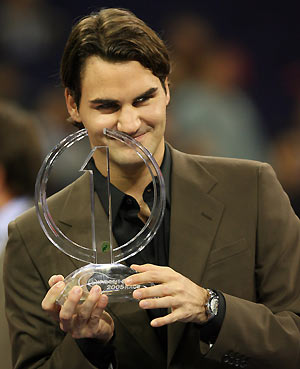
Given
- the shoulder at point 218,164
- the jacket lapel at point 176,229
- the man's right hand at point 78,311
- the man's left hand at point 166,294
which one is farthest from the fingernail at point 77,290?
→ the shoulder at point 218,164

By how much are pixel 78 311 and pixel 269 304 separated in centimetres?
53

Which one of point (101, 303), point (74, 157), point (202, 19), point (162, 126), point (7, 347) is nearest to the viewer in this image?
point (101, 303)

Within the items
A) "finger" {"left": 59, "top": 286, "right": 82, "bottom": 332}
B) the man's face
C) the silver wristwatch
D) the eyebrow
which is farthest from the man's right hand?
the eyebrow

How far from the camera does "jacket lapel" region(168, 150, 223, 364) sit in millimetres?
1718

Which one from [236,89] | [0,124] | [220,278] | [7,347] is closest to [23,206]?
[0,124]

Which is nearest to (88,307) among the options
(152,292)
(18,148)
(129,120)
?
(152,292)

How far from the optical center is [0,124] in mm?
2557

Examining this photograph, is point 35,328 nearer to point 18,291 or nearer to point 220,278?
point 18,291

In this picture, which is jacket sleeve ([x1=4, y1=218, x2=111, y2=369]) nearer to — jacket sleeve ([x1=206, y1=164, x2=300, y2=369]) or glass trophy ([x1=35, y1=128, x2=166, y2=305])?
glass trophy ([x1=35, y1=128, x2=166, y2=305])

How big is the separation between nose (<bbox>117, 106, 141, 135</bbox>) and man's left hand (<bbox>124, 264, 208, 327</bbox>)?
1.24ft

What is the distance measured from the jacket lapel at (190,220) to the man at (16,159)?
2.86ft

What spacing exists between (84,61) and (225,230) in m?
0.58

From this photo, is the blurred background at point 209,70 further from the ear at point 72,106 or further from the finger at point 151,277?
the finger at point 151,277

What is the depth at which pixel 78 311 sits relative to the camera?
58.7 inches
